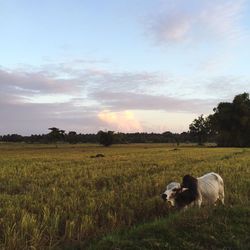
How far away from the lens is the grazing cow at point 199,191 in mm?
11695

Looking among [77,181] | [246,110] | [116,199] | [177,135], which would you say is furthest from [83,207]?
[177,135]

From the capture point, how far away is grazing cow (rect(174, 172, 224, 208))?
11.7 meters

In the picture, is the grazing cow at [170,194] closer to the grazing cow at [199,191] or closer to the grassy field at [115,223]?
the grazing cow at [199,191]

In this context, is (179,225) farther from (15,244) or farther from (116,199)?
(116,199)

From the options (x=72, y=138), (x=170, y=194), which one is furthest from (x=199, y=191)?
(x=72, y=138)

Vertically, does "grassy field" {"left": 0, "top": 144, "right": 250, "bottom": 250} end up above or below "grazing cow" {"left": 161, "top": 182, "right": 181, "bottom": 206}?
below

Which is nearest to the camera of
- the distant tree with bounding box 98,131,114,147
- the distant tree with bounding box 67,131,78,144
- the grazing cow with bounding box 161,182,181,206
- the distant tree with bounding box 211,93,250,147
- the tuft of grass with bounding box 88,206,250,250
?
the tuft of grass with bounding box 88,206,250,250

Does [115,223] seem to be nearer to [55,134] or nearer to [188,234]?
[188,234]

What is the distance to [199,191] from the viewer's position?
12.5 metres

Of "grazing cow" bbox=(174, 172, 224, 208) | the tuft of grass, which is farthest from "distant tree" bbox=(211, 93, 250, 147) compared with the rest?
the tuft of grass

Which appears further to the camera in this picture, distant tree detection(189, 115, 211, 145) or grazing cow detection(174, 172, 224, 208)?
distant tree detection(189, 115, 211, 145)

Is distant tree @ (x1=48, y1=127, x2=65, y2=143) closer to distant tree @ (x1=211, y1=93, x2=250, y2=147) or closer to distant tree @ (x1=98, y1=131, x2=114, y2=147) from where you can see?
distant tree @ (x1=98, y1=131, x2=114, y2=147)

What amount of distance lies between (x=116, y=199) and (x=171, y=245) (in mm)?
5467

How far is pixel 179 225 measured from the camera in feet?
31.0
